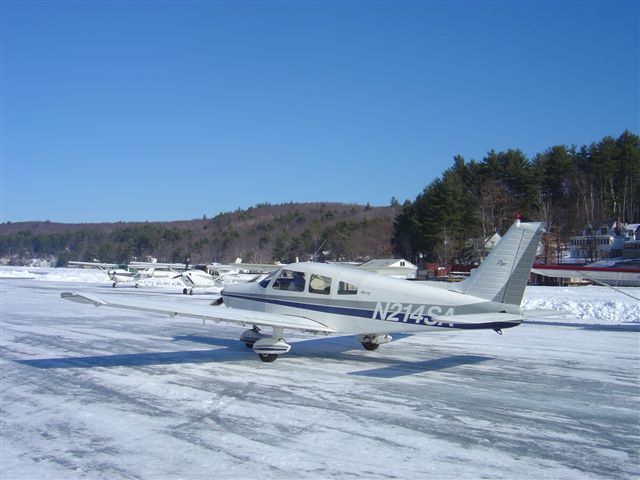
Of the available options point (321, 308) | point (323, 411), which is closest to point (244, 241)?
point (321, 308)

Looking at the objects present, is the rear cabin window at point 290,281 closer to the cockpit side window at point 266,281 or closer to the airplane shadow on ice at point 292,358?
the cockpit side window at point 266,281

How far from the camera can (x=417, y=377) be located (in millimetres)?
9242

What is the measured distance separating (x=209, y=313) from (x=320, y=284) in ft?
7.66

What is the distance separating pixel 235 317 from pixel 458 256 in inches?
2109

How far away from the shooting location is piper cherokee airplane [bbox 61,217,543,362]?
9680 millimetres

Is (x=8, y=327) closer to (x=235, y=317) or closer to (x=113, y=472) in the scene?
(x=235, y=317)

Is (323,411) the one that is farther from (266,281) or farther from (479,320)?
(266,281)

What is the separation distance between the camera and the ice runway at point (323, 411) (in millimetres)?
5301

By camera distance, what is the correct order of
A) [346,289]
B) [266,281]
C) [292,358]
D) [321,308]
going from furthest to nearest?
[266,281] → [292,358] → [321,308] → [346,289]

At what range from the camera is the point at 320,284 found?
36.4 feet

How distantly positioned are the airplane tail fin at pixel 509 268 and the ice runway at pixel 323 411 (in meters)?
1.41

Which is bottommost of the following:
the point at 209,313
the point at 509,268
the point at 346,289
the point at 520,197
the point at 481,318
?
the point at 209,313

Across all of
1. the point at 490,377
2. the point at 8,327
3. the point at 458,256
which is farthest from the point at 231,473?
the point at 458,256

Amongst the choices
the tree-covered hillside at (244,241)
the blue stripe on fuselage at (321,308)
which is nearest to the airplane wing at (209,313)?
the blue stripe on fuselage at (321,308)
